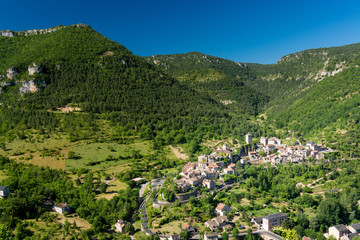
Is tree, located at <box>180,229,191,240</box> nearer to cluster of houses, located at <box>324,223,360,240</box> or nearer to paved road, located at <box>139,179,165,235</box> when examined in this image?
paved road, located at <box>139,179,165,235</box>

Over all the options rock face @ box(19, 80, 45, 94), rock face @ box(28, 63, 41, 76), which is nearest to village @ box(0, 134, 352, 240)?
rock face @ box(19, 80, 45, 94)

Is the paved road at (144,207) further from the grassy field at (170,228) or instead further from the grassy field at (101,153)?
the grassy field at (101,153)

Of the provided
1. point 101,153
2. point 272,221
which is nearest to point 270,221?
point 272,221

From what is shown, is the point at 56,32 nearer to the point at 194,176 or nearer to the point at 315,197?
the point at 194,176

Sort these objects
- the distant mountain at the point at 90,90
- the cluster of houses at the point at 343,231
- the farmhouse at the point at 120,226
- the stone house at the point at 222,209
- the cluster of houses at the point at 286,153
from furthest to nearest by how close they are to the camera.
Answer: the distant mountain at the point at 90,90 → the cluster of houses at the point at 286,153 → the stone house at the point at 222,209 → the farmhouse at the point at 120,226 → the cluster of houses at the point at 343,231

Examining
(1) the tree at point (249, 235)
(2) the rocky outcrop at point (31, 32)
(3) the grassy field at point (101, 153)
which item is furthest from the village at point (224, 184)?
(2) the rocky outcrop at point (31, 32)
